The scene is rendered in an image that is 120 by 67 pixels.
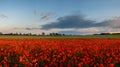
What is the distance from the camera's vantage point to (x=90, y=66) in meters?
9.59

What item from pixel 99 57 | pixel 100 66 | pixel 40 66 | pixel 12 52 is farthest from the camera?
pixel 12 52

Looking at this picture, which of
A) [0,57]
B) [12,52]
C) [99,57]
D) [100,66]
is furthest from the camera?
[12,52]

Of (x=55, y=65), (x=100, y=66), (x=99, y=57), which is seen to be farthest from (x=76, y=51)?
(x=100, y=66)

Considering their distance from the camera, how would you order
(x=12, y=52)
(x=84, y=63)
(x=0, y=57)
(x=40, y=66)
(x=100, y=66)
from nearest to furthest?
(x=100, y=66)
(x=84, y=63)
(x=40, y=66)
(x=0, y=57)
(x=12, y=52)

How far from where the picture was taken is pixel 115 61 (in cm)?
1059

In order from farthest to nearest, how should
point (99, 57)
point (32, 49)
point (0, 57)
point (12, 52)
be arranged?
point (32, 49) → point (12, 52) → point (0, 57) → point (99, 57)

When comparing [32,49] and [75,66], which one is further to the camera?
[32,49]

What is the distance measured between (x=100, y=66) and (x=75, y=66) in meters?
1.34

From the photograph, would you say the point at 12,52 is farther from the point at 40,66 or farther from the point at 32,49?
the point at 40,66

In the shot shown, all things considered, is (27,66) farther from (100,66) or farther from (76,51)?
(76,51)

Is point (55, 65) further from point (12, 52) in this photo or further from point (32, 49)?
point (32, 49)

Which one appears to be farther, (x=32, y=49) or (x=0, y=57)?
(x=32, y=49)

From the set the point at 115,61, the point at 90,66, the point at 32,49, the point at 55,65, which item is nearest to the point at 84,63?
the point at 90,66

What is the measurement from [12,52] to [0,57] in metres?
1.32
